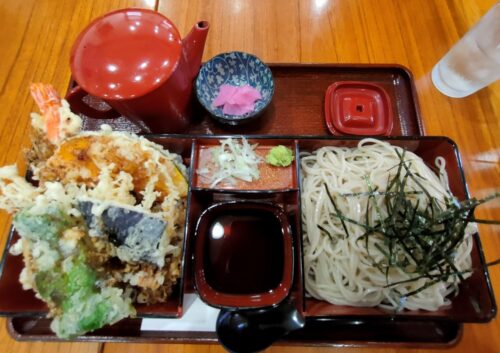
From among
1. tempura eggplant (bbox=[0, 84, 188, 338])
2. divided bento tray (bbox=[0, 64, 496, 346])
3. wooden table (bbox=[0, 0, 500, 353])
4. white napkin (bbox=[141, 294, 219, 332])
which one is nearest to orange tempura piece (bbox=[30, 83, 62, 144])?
tempura eggplant (bbox=[0, 84, 188, 338])

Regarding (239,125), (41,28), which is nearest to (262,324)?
(239,125)

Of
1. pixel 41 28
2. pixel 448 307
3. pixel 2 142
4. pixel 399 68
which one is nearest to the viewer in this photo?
pixel 448 307

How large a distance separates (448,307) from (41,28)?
95.4 inches

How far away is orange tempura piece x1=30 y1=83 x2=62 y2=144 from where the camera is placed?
1.23 m

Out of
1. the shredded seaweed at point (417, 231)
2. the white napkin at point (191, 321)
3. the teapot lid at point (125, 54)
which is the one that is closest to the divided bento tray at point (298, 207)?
the white napkin at point (191, 321)

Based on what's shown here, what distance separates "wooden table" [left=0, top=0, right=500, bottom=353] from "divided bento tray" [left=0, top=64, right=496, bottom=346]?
0.14 m

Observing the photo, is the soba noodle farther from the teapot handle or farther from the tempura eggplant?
the teapot handle

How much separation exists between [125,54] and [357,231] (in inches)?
44.8

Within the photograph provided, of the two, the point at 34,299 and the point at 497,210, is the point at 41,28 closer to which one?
the point at 34,299

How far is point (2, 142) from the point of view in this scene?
1600mm

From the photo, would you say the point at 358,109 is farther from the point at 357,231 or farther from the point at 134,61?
the point at 134,61

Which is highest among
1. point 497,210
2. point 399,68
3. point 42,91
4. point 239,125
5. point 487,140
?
point 42,91

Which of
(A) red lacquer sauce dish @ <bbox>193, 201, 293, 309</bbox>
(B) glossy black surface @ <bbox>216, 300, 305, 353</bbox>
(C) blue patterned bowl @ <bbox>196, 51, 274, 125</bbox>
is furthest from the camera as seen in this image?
(C) blue patterned bowl @ <bbox>196, 51, 274, 125</bbox>

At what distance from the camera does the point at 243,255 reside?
1300 mm
